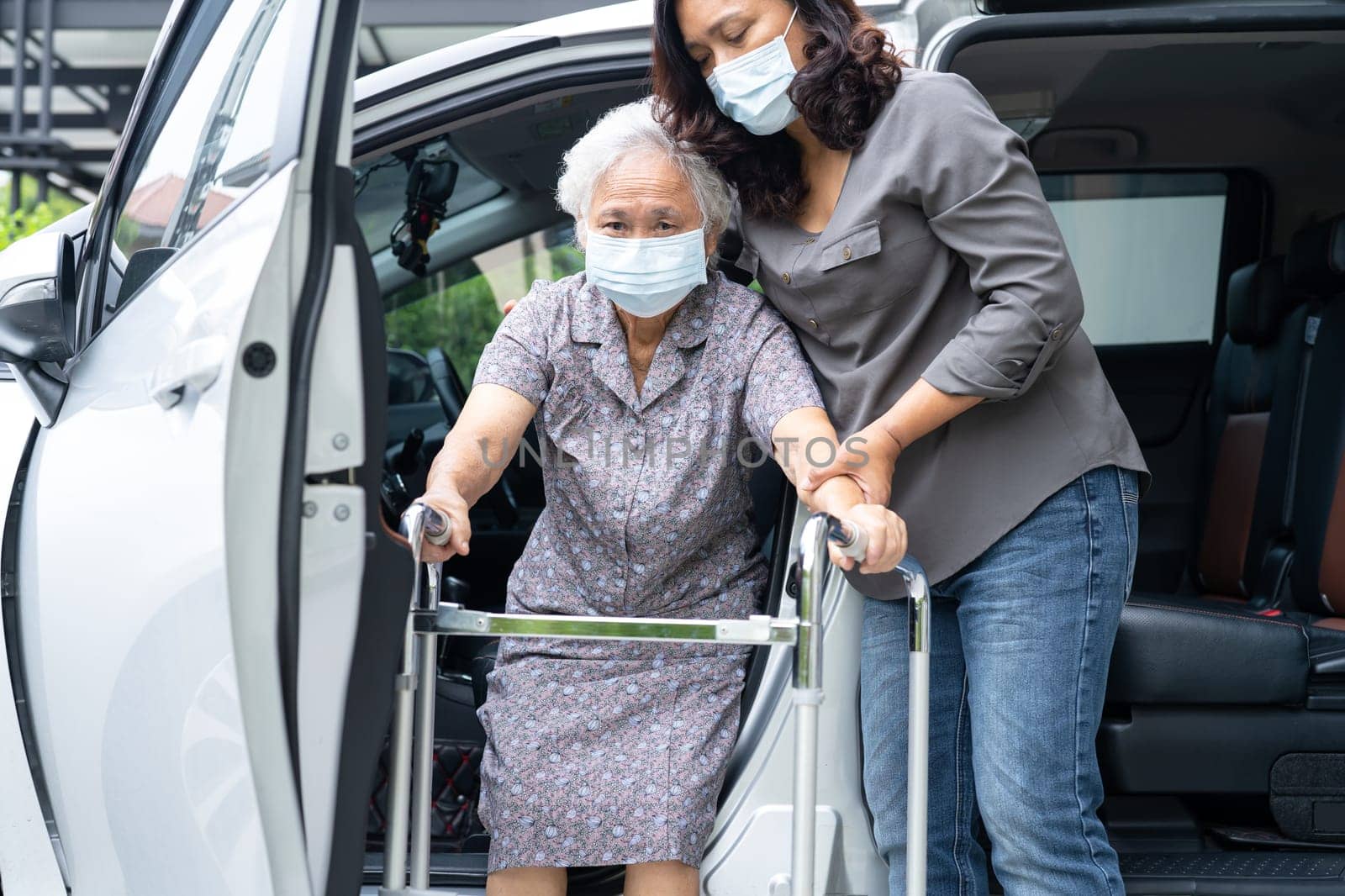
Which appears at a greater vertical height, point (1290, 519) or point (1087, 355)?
point (1087, 355)

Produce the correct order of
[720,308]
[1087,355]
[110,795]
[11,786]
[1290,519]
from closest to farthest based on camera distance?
1. [110,795]
2. [11,786]
3. [1087,355]
4. [720,308]
5. [1290,519]

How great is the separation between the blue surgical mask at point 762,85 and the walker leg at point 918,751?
27.6 inches

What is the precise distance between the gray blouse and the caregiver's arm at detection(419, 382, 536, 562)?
0.48 meters

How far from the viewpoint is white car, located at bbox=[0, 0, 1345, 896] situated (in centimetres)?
130

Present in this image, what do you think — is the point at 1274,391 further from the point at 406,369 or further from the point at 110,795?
the point at 110,795

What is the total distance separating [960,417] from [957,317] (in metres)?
0.14

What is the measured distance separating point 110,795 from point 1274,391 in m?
2.75

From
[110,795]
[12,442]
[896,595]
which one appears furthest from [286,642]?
[896,595]

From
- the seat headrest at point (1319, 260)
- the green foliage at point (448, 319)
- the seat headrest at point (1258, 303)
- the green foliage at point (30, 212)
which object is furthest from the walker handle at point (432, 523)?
the green foliage at point (30, 212)

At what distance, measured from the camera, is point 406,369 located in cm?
346

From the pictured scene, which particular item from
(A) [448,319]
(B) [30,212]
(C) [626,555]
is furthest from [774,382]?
(B) [30,212]

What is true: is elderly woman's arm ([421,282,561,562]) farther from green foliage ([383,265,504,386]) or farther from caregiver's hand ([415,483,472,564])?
green foliage ([383,265,504,386])

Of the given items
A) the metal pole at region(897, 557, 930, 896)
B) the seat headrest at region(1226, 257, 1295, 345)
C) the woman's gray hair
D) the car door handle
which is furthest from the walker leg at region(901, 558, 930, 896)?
the seat headrest at region(1226, 257, 1295, 345)

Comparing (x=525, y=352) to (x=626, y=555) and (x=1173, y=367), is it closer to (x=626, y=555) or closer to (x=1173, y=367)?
(x=626, y=555)
